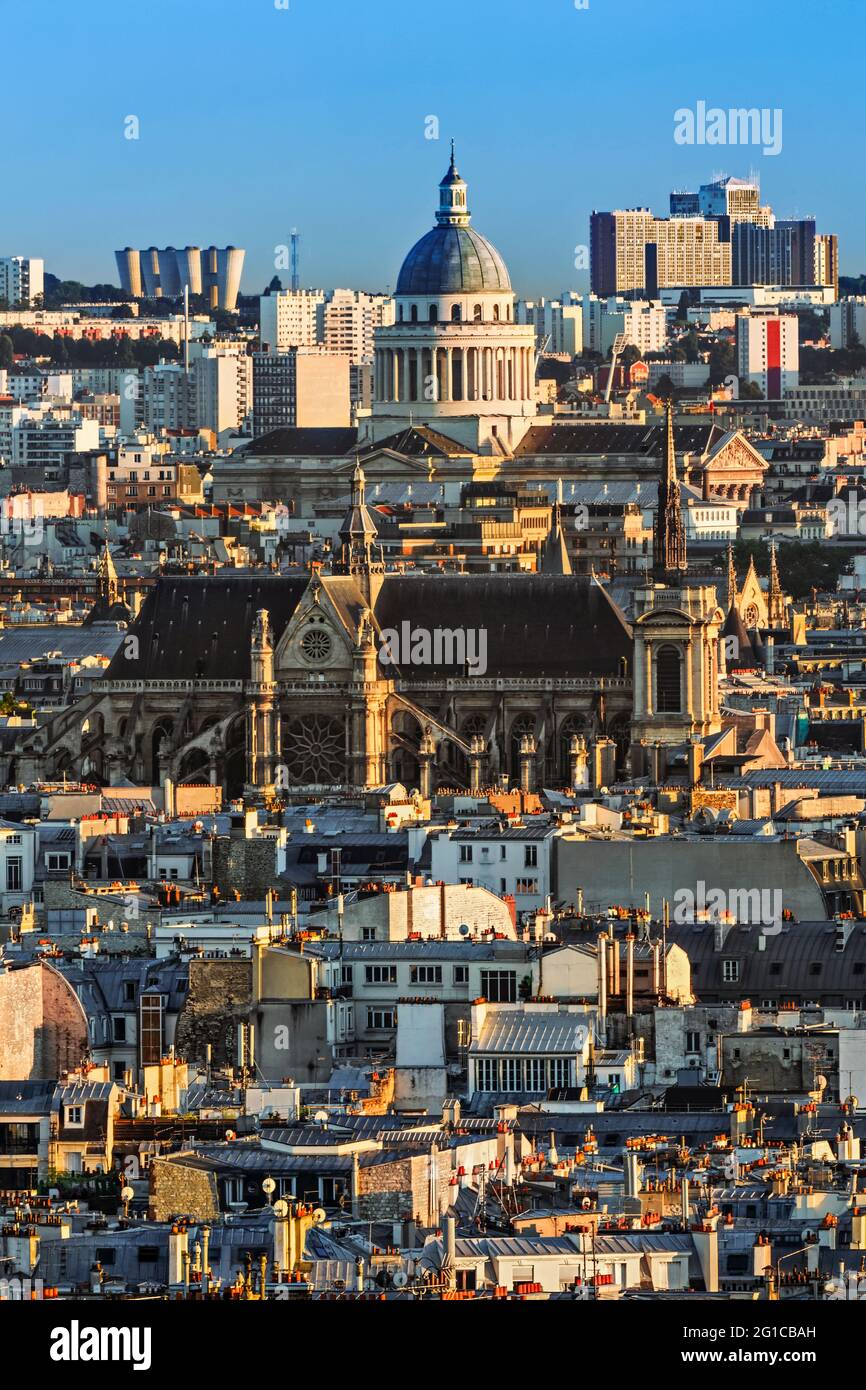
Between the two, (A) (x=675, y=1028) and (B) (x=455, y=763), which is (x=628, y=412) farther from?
(A) (x=675, y=1028)

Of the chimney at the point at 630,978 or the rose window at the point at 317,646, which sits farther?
the rose window at the point at 317,646

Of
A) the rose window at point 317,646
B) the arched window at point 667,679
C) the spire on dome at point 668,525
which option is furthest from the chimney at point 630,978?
the rose window at point 317,646

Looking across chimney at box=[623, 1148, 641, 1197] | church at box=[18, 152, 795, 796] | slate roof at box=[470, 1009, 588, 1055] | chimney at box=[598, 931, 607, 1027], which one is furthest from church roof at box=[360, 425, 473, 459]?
chimney at box=[623, 1148, 641, 1197]

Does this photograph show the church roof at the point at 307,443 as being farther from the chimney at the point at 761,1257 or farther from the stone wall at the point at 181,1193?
the chimney at the point at 761,1257

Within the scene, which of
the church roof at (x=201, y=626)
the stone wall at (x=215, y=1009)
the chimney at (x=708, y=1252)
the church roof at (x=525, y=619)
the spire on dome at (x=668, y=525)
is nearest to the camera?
the chimney at (x=708, y=1252)

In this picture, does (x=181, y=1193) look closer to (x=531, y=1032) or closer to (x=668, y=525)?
(x=531, y=1032)

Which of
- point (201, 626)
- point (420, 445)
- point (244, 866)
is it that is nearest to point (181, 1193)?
point (244, 866)
